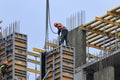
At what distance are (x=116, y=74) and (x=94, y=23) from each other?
4297 millimetres

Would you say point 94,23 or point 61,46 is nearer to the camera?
point 61,46

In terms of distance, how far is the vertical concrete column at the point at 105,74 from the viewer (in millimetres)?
56825

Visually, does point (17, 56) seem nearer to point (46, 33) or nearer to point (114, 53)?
point (46, 33)

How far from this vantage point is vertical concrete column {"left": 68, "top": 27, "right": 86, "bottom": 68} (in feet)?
196

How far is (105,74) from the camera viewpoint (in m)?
57.3

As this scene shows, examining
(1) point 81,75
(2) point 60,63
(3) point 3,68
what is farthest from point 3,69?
(1) point 81,75

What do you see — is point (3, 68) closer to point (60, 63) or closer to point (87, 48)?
point (60, 63)

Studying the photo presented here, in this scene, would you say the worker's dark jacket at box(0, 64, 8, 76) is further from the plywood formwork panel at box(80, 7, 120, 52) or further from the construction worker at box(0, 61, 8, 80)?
the plywood formwork panel at box(80, 7, 120, 52)

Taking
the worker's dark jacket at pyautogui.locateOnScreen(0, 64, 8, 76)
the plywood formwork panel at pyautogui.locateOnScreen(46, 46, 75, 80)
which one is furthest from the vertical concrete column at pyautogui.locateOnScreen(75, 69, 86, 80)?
the worker's dark jacket at pyautogui.locateOnScreen(0, 64, 8, 76)

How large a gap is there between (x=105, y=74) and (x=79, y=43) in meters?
3.94

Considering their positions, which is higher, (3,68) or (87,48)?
(87,48)

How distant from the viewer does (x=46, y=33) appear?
143ft

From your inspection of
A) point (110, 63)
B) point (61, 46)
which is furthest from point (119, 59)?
point (61, 46)

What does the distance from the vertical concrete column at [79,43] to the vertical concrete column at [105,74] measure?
2.11 meters
